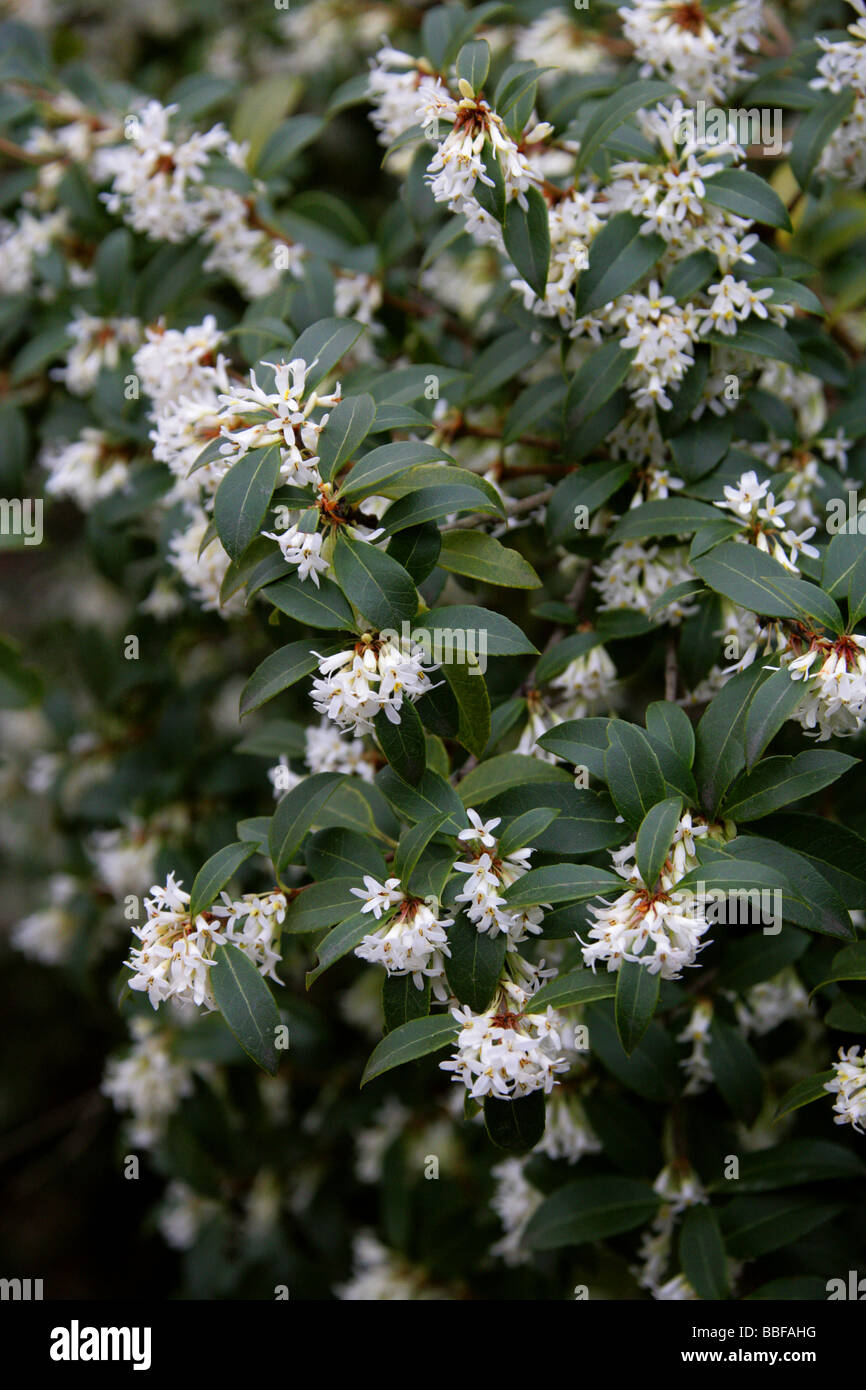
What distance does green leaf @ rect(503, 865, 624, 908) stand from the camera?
136cm

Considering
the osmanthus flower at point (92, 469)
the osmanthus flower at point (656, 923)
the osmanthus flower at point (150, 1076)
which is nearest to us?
the osmanthus flower at point (656, 923)

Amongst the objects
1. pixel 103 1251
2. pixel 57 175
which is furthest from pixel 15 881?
pixel 57 175

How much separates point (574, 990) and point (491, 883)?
0.17 m

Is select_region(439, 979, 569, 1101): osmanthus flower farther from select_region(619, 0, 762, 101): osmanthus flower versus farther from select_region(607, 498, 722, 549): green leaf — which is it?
select_region(619, 0, 762, 101): osmanthus flower

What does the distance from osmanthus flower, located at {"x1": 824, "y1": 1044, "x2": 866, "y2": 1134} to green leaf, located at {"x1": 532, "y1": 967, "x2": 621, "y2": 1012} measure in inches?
14.0

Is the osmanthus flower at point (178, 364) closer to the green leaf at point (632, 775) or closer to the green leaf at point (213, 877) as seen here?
the green leaf at point (213, 877)

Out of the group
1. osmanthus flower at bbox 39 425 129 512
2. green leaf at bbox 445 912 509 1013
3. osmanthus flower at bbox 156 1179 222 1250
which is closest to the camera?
green leaf at bbox 445 912 509 1013

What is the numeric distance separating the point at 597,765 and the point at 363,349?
1.24 meters

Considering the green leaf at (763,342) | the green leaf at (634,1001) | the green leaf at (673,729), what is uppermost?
the green leaf at (763,342)

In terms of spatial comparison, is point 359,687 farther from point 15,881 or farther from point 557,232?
point 15,881

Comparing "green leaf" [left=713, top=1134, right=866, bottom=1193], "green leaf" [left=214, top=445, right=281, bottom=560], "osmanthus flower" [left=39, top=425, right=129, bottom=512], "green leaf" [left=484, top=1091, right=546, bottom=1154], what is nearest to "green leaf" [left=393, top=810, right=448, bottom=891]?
"green leaf" [left=484, top=1091, right=546, bottom=1154]

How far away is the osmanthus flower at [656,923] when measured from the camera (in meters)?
1.30

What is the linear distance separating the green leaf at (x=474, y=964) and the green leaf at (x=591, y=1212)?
0.71m

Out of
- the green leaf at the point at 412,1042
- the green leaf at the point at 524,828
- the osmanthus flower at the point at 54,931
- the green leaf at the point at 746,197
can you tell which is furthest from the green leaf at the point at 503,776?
the osmanthus flower at the point at 54,931
